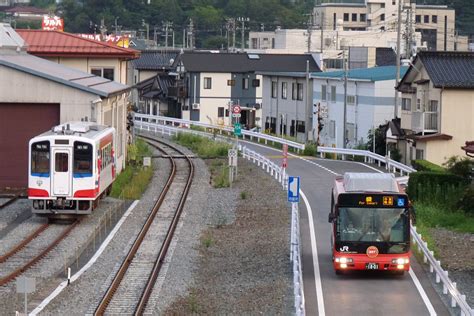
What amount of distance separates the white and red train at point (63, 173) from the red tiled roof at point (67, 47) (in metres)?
16.8

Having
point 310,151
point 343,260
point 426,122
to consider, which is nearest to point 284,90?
point 310,151

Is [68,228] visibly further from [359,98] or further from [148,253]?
[359,98]

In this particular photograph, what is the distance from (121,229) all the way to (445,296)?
1013 centimetres

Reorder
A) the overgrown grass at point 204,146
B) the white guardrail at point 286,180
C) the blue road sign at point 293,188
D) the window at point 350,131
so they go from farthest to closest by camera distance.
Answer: the window at point 350,131 → the overgrown grass at point 204,146 → the blue road sign at point 293,188 → the white guardrail at point 286,180

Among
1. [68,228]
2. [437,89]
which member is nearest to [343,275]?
[68,228]

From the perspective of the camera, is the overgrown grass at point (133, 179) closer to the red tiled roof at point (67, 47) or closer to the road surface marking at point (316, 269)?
the red tiled roof at point (67, 47)

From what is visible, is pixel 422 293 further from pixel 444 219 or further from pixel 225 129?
pixel 225 129

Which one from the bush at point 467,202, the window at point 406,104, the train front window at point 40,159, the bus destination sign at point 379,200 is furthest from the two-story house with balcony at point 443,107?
the bus destination sign at point 379,200

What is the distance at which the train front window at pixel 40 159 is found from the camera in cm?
2750

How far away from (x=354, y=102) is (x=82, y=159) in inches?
1300

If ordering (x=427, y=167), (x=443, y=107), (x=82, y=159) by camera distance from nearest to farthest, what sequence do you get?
(x=82, y=159)
(x=427, y=167)
(x=443, y=107)

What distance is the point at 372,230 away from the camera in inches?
802

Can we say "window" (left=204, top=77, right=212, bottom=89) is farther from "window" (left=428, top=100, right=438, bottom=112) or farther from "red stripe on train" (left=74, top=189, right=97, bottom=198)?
"red stripe on train" (left=74, top=189, right=97, bottom=198)

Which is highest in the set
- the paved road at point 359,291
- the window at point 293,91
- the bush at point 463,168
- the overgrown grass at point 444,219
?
the window at point 293,91
